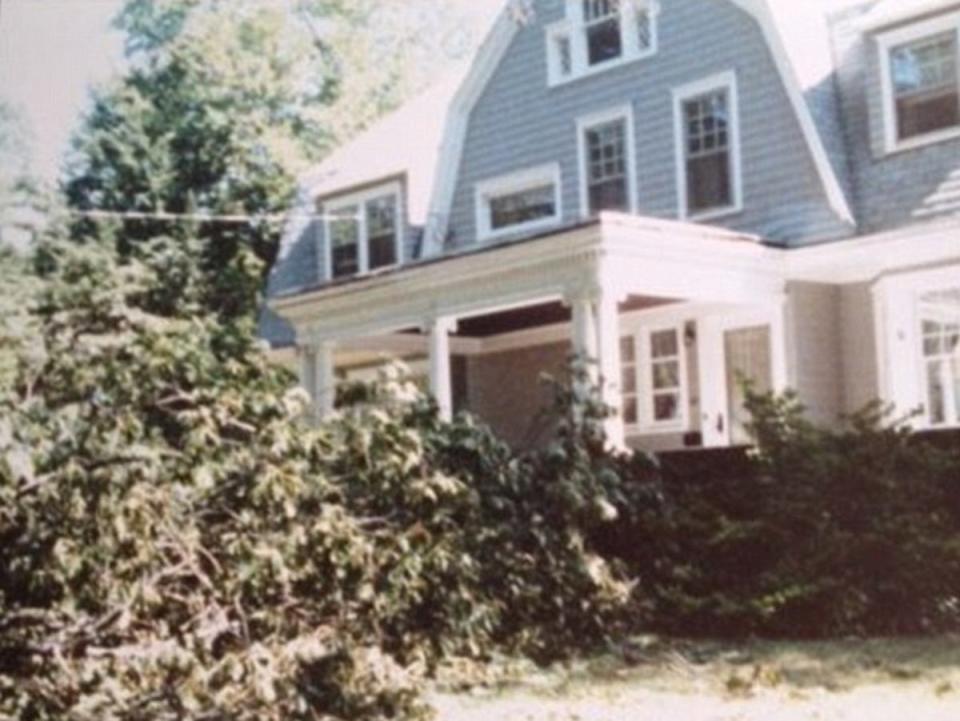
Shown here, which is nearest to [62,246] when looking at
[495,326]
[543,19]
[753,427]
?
[495,326]

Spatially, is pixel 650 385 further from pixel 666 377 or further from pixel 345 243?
pixel 345 243

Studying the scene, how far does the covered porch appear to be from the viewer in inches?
447

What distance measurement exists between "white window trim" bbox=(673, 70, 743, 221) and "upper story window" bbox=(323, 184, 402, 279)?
4497mm

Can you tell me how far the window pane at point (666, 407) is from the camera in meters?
14.7

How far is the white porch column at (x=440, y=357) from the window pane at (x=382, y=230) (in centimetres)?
447

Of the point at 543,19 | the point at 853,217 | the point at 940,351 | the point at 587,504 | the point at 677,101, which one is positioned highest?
the point at 543,19

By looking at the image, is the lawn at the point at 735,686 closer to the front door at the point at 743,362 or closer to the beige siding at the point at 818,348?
the beige siding at the point at 818,348

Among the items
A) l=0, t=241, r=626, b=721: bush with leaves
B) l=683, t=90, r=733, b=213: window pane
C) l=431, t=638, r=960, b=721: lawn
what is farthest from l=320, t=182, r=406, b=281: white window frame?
l=431, t=638, r=960, b=721: lawn

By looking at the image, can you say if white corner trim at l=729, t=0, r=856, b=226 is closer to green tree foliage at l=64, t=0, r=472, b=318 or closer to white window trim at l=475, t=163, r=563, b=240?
white window trim at l=475, t=163, r=563, b=240

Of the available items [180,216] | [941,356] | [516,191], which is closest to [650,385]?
[516,191]

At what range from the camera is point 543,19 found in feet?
49.9

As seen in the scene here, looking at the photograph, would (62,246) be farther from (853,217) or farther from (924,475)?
(924,475)

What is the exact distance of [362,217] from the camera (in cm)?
1806

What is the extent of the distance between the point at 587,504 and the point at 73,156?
50.2ft
